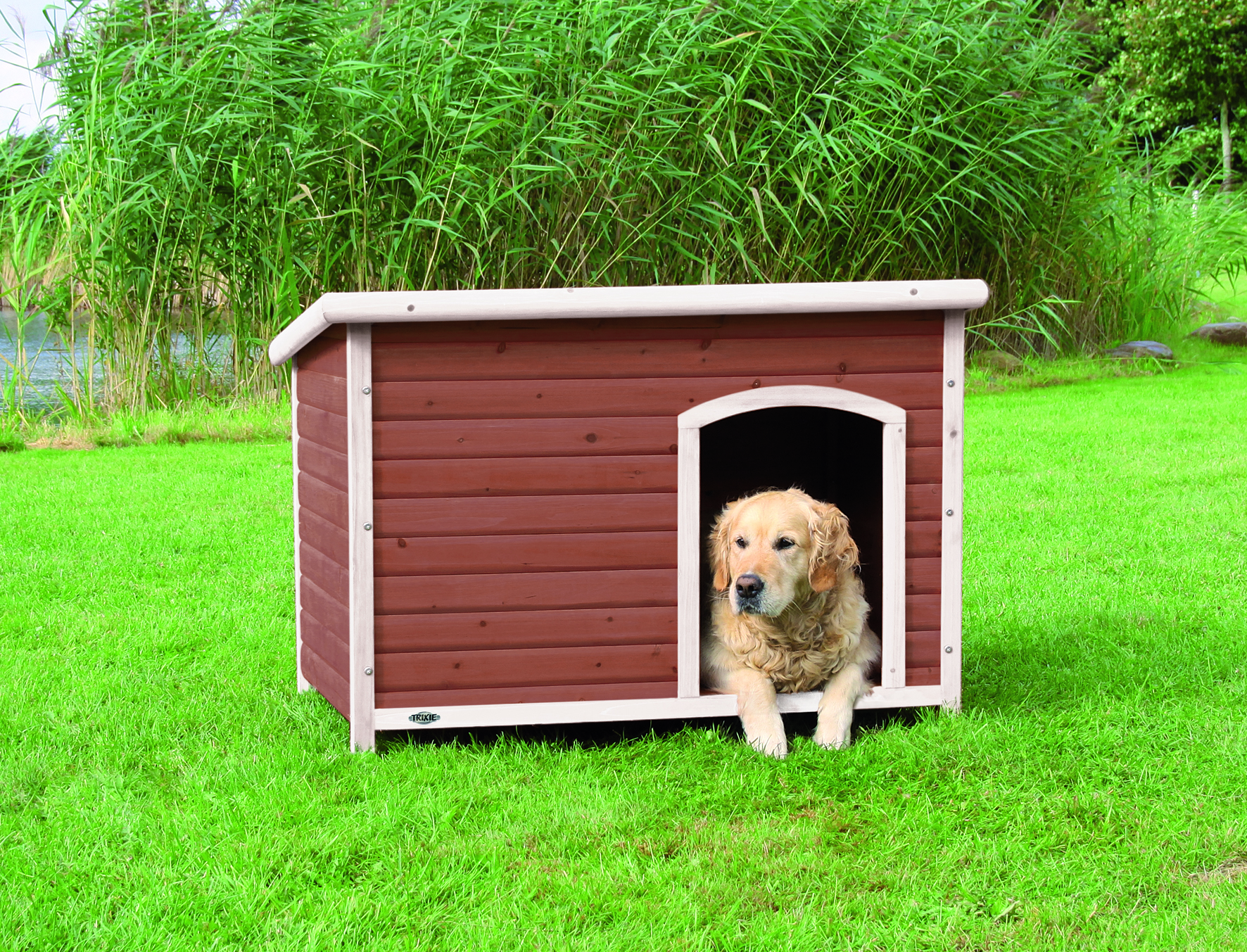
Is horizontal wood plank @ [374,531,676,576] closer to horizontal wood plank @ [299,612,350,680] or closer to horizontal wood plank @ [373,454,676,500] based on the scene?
horizontal wood plank @ [373,454,676,500]

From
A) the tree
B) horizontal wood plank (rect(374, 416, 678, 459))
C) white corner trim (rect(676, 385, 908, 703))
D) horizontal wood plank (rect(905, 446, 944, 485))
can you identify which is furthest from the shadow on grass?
the tree

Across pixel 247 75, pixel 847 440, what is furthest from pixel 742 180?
pixel 847 440

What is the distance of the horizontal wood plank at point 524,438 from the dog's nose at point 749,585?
1.31ft

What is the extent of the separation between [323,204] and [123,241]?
126 centimetres

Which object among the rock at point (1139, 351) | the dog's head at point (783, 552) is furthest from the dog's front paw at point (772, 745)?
the rock at point (1139, 351)

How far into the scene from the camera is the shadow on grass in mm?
3266

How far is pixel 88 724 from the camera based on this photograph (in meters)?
3.39

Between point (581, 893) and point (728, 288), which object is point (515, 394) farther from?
point (581, 893)

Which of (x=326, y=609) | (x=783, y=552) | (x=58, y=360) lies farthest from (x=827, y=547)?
(x=58, y=360)

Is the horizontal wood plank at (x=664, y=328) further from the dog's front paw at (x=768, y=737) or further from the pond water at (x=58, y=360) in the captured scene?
the pond water at (x=58, y=360)

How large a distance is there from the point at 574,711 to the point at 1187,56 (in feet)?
74.2

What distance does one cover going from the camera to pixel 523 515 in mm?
3152

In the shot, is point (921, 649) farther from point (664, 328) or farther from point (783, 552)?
point (664, 328)

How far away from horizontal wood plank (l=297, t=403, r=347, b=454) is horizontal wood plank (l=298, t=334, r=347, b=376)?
11 centimetres
